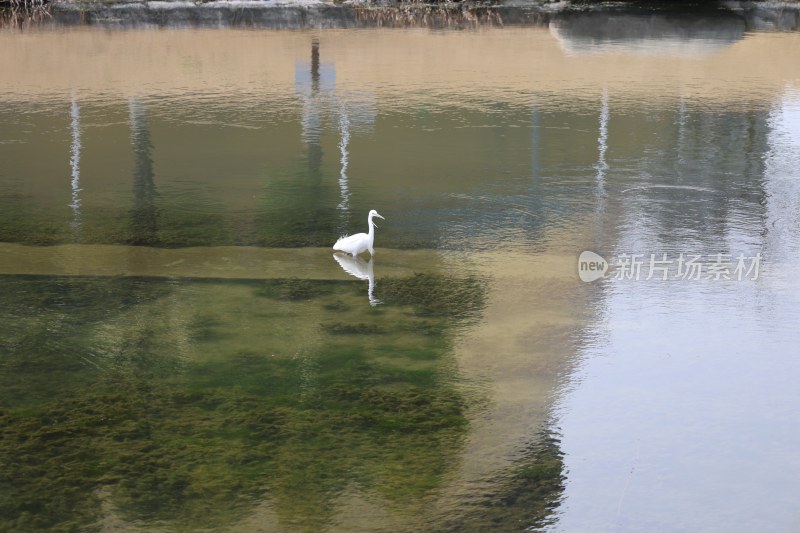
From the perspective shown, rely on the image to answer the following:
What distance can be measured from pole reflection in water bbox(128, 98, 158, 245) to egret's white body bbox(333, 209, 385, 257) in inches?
61.0

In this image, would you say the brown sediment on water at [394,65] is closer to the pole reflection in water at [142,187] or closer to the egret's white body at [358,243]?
the pole reflection in water at [142,187]

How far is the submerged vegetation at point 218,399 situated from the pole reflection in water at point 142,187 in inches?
43.5

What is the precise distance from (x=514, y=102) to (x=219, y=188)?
4.82 meters

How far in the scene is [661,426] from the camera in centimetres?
579

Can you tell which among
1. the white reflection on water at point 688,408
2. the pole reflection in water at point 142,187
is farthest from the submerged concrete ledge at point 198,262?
the white reflection on water at point 688,408

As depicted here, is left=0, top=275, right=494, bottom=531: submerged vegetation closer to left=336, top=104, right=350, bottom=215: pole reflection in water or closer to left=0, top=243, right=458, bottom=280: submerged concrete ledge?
left=0, top=243, right=458, bottom=280: submerged concrete ledge

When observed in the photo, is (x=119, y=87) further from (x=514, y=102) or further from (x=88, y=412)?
(x=88, y=412)

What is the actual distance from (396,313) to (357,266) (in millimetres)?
1001

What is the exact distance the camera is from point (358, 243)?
27.0ft

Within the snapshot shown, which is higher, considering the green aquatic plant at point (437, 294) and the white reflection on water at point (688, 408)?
the green aquatic plant at point (437, 294)

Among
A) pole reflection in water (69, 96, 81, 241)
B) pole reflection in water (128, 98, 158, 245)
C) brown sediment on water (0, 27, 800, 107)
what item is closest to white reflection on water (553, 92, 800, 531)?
pole reflection in water (128, 98, 158, 245)

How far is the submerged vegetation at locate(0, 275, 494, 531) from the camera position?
16.7 ft

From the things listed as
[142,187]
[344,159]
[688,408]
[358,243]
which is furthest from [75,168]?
[688,408]

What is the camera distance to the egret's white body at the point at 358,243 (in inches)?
324
